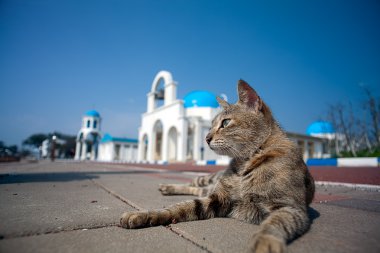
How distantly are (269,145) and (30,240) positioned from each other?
1.96 m

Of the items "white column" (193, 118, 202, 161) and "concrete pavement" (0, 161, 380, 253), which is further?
"white column" (193, 118, 202, 161)

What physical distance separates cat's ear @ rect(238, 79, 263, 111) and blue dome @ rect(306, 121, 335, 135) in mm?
47796

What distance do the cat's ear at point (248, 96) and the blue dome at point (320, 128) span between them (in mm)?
47796

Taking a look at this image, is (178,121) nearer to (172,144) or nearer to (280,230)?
(172,144)

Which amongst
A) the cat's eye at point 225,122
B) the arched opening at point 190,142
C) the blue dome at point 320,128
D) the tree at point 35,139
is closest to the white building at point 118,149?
the arched opening at point 190,142

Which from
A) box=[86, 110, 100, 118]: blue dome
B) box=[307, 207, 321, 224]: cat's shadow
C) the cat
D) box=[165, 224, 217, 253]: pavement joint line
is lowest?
box=[307, 207, 321, 224]: cat's shadow

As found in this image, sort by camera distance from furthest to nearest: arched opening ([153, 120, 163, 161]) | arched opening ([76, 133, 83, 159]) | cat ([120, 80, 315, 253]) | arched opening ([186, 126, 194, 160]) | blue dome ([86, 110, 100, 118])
Result: blue dome ([86, 110, 100, 118]), arched opening ([76, 133, 83, 159]), arched opening ([153, 120, 163, 161]), arched opening ([186, 126, 194, 160]), cat ([120, 80, 315, 253])

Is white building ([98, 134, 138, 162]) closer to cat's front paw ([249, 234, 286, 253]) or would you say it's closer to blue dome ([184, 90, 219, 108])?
blue dome ([184, 90, 219, 108])

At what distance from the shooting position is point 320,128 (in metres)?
44.7

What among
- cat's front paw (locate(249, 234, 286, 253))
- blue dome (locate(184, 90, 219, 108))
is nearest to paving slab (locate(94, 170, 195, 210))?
cat's front paw (locate(249, 234, 286, 253))

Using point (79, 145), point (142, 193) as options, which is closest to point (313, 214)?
point (142, 193)

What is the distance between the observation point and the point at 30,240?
3.86 ft

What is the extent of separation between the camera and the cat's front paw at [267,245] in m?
1.12

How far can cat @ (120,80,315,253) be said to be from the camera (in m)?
1.52
